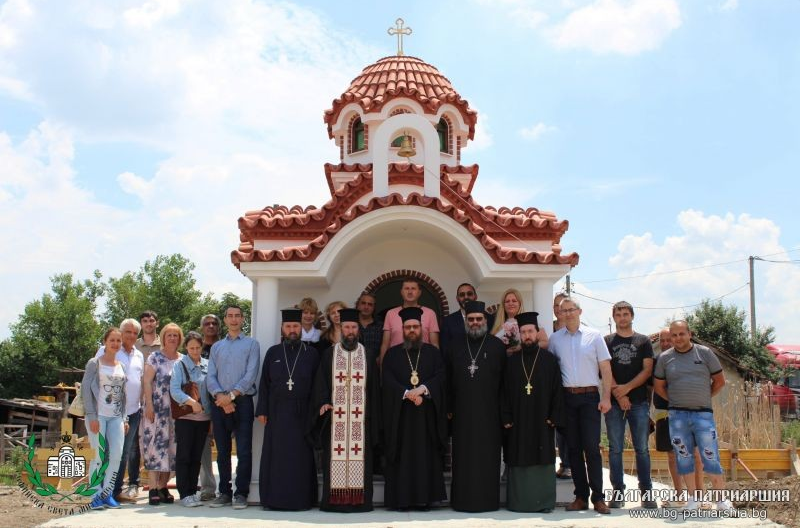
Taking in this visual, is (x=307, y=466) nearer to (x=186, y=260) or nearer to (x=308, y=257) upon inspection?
(x=308, y=257)

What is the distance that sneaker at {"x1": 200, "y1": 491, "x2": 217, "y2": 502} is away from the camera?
7688mm

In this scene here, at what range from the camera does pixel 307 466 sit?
23.9 feet

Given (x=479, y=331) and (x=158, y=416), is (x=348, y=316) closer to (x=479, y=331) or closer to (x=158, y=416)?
(x=479, y=331)

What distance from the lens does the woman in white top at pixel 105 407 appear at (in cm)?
708

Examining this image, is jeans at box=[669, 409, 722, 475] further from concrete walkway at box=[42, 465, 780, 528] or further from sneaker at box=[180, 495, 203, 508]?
sneaker at box=[180, 495, 203, 508]

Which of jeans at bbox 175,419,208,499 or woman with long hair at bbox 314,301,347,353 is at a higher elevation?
woman with long hair at bbox 314,301,347,353

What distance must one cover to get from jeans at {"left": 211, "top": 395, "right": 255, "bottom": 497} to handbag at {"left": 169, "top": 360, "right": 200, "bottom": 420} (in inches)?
9.6

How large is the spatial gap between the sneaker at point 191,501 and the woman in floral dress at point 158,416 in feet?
0.94

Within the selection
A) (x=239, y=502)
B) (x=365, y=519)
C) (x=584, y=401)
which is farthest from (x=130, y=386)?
(x=584, y=401)

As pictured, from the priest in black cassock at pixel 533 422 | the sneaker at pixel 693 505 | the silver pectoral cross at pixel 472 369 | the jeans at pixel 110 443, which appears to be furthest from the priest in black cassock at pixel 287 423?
the sneaker at pixel 693 505

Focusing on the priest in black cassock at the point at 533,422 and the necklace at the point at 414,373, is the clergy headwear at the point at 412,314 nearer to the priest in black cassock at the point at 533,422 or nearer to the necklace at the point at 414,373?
the necklace at the point at 414,373

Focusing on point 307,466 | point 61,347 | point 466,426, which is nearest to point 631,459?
point 466,426

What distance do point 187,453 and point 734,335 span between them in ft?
84.3

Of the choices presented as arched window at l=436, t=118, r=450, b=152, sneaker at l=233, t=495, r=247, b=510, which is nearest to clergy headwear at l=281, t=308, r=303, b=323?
sneaker at l=233, t=495, r=247, b=510
